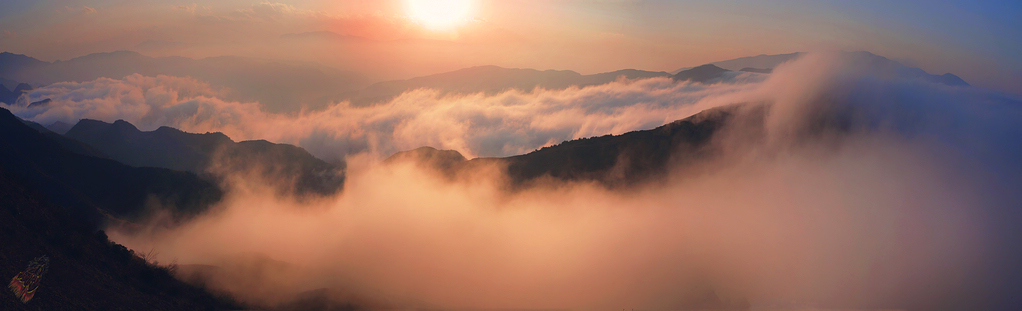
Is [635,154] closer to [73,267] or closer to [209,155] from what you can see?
[73,267]

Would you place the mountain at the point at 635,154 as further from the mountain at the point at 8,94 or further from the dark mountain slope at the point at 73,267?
the mountain at the point at 8,94

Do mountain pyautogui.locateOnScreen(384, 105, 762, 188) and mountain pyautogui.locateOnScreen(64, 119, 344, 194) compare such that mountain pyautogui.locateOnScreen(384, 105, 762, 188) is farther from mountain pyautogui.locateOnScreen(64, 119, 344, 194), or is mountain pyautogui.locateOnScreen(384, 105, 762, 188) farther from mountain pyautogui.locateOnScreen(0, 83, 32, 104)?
mountain pyautogui.locateOnScreen(0, 83, 32, 104)

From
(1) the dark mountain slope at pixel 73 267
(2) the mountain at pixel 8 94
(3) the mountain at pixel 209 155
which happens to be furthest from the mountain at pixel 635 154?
(2) the mountain at pixel 8 94

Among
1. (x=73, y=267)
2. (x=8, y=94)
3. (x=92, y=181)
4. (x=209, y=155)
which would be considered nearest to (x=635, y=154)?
(x=73, y=267)

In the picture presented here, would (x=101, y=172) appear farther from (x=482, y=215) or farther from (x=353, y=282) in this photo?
(x=482, y=215)

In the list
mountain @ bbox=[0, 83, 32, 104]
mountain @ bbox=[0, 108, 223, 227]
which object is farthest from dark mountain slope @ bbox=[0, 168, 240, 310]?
mountain @ bbox=[0, 83, 32, 104]

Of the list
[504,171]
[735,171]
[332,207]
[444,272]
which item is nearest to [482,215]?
[504,171]
